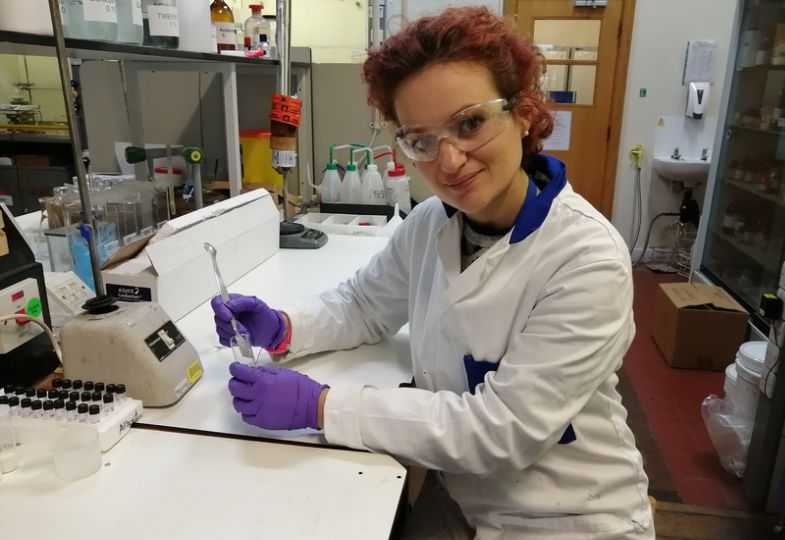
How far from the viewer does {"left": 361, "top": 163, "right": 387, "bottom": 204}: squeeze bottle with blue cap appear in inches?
92.4

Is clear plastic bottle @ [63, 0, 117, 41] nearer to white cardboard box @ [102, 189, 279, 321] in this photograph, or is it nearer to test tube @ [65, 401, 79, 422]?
white cardboard box @ [102, 189, 279, 321]

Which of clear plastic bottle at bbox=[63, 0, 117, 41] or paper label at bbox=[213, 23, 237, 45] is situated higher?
paper label at bbox=[213, 23, 237, 45]

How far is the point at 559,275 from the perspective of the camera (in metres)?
0.86

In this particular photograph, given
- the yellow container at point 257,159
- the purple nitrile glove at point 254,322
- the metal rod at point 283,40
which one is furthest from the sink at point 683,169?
the purple nitrile glove at point 254,322

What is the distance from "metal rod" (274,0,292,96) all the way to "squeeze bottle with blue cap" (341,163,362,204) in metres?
0.49

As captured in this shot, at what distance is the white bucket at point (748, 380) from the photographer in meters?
2.01

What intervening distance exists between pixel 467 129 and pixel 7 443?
31.1 inches

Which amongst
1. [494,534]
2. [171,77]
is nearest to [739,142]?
[171,77]

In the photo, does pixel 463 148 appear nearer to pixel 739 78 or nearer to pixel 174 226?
pixel 174 226

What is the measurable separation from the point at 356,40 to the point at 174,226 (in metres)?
3.32

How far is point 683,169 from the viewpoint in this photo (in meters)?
4.18

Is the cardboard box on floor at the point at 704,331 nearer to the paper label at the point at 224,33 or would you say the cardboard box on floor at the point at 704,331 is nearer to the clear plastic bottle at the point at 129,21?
the paper label at the point at 224,33

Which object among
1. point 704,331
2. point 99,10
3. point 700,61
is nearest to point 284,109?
point 99,10

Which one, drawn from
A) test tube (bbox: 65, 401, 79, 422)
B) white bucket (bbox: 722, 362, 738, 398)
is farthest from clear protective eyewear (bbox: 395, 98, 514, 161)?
white bucket (bbox: 722, 362, 738, 398)
